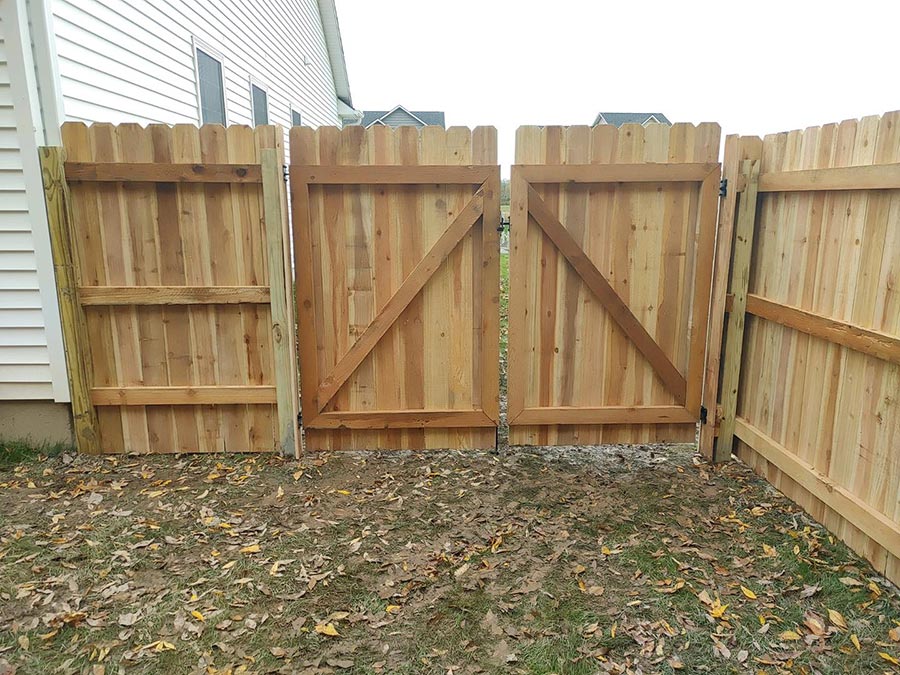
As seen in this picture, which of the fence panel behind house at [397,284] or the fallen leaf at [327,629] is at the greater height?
the fence panel behind house at [397,284]

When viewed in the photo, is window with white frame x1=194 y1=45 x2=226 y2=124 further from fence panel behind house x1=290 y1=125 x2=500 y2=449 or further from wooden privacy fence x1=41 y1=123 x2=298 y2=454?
fence panel behind house x1=290 y1=125 x2=500 y2=449

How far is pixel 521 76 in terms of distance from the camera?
103ft

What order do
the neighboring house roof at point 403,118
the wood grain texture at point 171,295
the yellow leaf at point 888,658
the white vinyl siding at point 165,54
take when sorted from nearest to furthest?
1. the yellow leaf at point 888,658
2. the wood grain texture at point 171,295
3. the white vinyl siding at point 165,54
4. the neighboring house roof at point 403,118

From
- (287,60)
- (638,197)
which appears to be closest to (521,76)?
(287,60)

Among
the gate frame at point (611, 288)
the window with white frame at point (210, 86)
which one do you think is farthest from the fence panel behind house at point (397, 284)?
the window with white frame at point (210, 86)

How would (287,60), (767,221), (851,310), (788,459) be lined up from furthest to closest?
(287,60) < (767,221) < (788,459) < (851,310)

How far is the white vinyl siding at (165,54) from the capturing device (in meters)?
4.39

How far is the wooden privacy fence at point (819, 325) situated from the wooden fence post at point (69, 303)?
14.1ft

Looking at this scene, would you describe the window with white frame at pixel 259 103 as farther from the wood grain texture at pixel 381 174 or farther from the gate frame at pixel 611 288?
the gate frame at pixel 611 288

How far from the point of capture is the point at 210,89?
757 centimetres

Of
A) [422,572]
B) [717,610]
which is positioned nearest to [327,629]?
[422,572]

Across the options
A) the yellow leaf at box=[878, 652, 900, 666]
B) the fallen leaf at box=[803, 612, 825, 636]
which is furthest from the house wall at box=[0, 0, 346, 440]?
the yellow leaf at box=[878, 652, 900, 666]

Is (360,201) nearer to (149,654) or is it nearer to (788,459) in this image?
(149,654)

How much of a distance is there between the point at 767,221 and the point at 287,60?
1014cm
